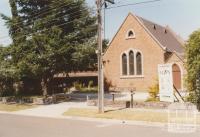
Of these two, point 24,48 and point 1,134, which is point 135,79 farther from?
point 1,134

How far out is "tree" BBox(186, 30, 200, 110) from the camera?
1896cm

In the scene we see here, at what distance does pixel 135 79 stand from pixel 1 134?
27.0m

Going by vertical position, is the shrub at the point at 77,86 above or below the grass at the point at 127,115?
above

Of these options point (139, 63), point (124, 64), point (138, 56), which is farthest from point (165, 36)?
point (124, 64)

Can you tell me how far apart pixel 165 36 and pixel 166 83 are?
76.3ft

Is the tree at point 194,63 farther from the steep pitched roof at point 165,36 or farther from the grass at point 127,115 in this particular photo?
the steep pitched roof at point 165,36

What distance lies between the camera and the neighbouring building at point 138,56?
3966 centimetres

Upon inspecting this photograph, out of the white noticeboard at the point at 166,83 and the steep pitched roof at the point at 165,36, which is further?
the steep pitched roof at the point at 165,36

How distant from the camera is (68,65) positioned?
31.4 metres

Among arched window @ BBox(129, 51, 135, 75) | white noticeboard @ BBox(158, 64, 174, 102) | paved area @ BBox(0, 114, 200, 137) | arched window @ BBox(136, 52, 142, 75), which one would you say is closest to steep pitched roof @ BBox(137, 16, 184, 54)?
arched window @ BBox(136, 52, 142, 75)

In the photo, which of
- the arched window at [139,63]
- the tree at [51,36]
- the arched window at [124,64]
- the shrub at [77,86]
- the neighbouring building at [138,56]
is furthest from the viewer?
the shrub at [77,86]

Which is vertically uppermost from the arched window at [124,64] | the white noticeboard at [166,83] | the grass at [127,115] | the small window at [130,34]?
the small window at [130,34]

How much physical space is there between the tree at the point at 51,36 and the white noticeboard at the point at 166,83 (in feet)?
27.5

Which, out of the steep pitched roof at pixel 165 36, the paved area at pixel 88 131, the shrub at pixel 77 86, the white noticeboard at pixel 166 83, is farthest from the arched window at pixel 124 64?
the paved area at pixel 88 131
